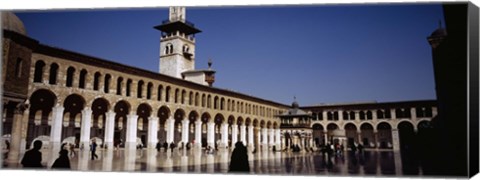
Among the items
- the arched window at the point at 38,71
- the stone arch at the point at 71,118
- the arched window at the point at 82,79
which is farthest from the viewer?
the stone arch at the point at 71,118

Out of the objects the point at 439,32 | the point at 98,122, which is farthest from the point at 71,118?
the point at 439,32

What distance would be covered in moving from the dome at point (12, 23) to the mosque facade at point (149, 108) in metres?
0.05

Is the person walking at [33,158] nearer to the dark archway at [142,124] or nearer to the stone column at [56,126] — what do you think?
the stone column at [56,126]

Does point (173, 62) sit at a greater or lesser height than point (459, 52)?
greater

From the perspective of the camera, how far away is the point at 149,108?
2647 cm

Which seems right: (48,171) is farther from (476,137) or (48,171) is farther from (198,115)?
(198,115)

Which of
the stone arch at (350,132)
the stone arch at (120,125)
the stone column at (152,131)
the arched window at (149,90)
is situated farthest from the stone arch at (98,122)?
the stone arch at (350,132)

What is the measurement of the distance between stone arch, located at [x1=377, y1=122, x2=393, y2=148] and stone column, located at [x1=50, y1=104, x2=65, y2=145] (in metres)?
33.5

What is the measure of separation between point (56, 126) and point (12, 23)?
7596mm

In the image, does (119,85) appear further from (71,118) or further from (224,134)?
(224,134)

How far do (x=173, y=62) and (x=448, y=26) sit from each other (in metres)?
32.6

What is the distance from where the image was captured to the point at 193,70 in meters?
40.2

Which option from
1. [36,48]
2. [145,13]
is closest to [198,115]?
[36,48]

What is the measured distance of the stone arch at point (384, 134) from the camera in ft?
138
